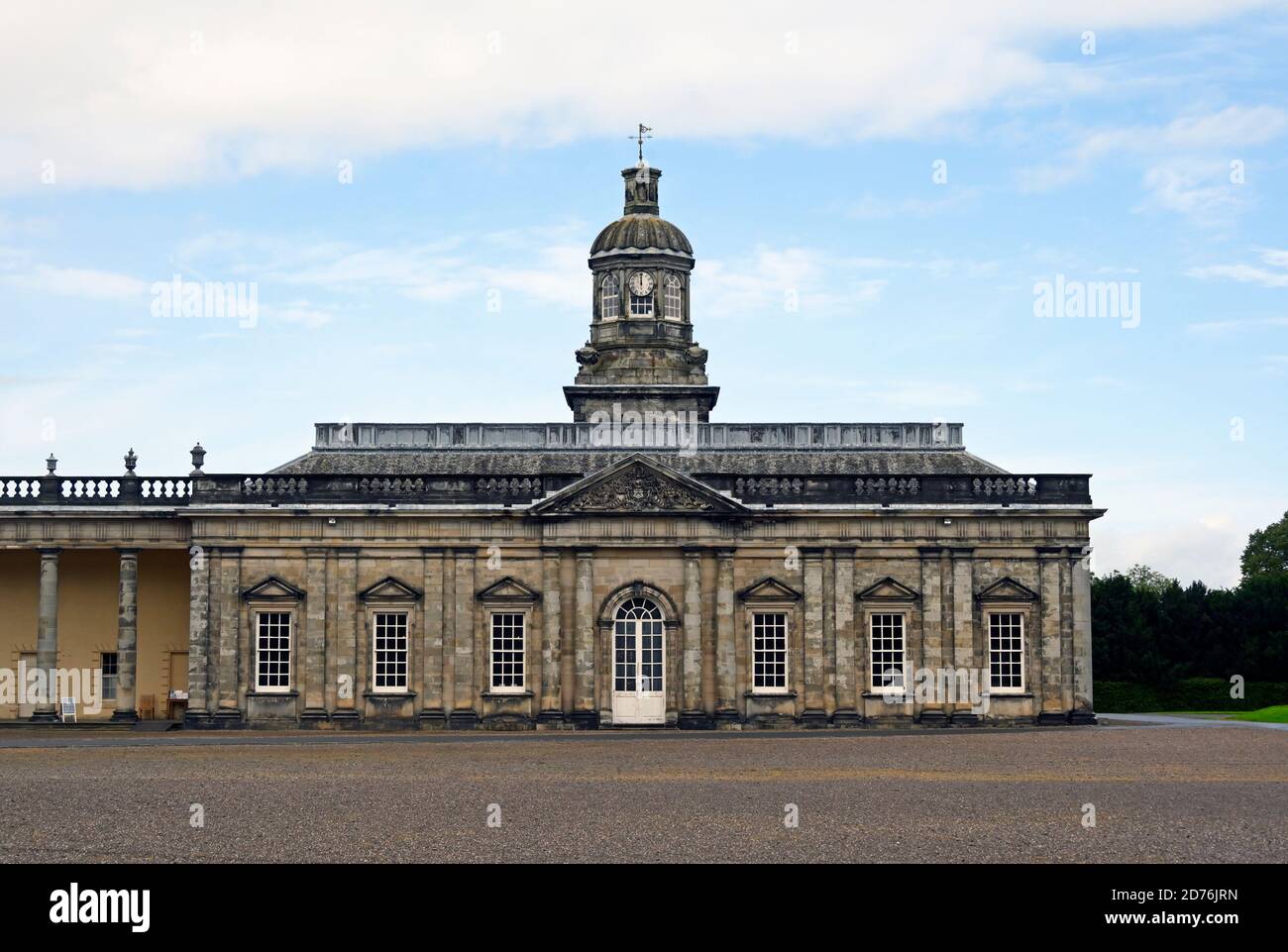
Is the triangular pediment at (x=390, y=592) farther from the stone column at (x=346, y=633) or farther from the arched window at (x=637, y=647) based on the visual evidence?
the arched window at (x=637, y=647)

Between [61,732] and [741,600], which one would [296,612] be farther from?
[741,600]

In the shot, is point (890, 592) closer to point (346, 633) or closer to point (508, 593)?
point (508, 593)

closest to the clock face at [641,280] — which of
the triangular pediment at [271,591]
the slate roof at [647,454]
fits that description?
the slate roof at [647,454]

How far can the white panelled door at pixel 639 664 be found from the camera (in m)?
46.8

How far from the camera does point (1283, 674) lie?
62.2 m

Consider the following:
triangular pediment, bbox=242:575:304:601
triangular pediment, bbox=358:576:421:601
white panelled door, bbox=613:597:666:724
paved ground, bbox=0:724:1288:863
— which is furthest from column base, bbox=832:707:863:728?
triangular pediment, bbox=242:575:304:601

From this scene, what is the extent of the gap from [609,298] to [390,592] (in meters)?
15.7

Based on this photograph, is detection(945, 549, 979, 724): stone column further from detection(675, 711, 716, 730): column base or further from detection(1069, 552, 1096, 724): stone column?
detection(675, 711, 716, 730): column base

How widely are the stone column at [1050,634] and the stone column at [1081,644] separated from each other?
40cm

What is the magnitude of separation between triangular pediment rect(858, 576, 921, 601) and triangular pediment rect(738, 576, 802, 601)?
1887mm

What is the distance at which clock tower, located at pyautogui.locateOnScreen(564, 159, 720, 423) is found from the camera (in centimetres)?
5781

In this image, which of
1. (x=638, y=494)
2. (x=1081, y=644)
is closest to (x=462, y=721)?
(x=638, y=494)
